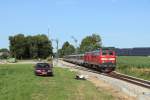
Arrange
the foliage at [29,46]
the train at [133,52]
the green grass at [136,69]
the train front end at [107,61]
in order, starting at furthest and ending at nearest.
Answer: the foliage at [29,46], the train at [133,52], the train front end at [107,61], the green grass at [136,69]

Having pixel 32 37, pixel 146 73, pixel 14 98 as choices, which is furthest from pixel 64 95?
pixel 32 37

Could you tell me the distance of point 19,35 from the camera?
170000mm

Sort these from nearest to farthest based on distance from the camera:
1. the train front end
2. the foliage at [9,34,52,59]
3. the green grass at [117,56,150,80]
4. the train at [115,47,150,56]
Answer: the green grass at [117,56,150,80] < the train front end < the train at [115,47,150,56] < the foliage at [9,34,52,59]

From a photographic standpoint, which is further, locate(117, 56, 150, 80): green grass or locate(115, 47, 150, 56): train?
locate(115, 47, 150, 56): train

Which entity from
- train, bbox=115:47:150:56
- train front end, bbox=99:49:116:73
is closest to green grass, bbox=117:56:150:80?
train front end, bbox=99:49:116:73

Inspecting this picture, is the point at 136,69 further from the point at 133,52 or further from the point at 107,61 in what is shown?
the point at 133,52

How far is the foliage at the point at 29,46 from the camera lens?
165m

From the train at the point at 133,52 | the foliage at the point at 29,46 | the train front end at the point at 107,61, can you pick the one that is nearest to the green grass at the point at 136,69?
the train front end at the point at 107,61

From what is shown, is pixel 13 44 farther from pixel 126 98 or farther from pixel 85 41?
pixel 126 98

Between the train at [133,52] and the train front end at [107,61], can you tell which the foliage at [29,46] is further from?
the train front end at [107,61]

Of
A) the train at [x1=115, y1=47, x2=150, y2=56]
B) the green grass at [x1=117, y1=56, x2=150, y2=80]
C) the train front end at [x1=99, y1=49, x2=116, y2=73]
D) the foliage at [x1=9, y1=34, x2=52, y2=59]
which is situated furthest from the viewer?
the foliage at [x1=9, y1=34, x2=52, y2=59]

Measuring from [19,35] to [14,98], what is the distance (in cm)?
14860

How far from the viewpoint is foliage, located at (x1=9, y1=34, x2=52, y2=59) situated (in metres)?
165

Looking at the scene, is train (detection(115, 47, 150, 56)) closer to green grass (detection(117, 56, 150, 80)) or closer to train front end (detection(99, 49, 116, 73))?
green grass (detection(117, 56, 150, 80))
